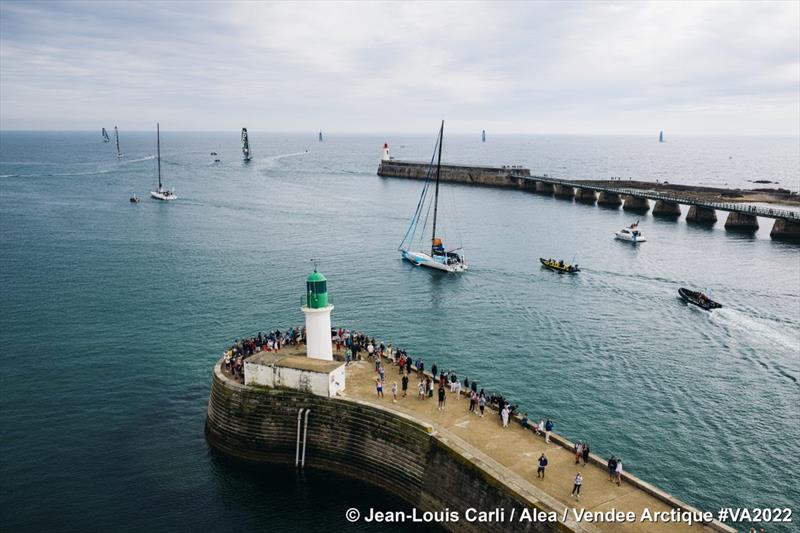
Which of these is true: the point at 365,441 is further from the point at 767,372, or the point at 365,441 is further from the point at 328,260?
the point at 328,260

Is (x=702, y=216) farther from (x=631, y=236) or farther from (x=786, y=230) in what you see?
(x=631, y=236)

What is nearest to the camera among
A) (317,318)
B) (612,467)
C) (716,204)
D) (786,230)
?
(612,467)

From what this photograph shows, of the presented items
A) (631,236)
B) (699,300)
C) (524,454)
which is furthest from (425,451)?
(631,236)

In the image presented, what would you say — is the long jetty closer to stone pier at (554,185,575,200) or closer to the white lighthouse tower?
stone pier at (554,185,575,200)

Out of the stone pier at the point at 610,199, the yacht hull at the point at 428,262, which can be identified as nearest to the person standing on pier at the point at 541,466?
the yacht hull at the point at 428,262

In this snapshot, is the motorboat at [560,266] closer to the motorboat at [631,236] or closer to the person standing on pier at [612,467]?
the motorboat at [631,236]

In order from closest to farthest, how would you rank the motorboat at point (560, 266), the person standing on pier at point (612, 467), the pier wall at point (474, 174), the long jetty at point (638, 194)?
the person standing on pier at point (612, 467) < the motorboat at point (560, 266) < the long jetty at point (638, 194) < the pier wall at point (474, 174)

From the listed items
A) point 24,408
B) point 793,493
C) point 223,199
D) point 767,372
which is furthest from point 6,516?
point 223,199
